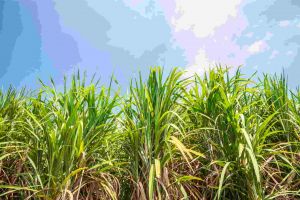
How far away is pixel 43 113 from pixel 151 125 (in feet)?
2.55

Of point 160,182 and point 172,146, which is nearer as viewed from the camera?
point 160,182

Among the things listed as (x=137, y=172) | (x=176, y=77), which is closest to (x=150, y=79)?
(x=176, y=77)

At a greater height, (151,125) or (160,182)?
(151,125)

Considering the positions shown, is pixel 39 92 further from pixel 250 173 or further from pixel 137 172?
pixel 250 173

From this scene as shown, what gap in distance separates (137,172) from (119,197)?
10.7 inches

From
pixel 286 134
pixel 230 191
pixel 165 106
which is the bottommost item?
pixel 230 191

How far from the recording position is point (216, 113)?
2650 mm

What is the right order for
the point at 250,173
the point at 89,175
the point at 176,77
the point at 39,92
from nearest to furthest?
the point at 250,173 → the point at 89,175 → the point at 176,77 → the point at 39,92

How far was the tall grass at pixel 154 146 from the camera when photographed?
2314 mm

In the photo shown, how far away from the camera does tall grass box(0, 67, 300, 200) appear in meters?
2.31

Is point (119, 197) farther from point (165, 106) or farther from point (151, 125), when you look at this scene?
point (165, 106)

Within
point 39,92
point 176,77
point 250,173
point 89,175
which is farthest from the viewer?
point 39,92

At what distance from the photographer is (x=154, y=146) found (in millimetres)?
2535

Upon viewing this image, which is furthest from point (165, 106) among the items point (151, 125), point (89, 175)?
point (89, 175)
